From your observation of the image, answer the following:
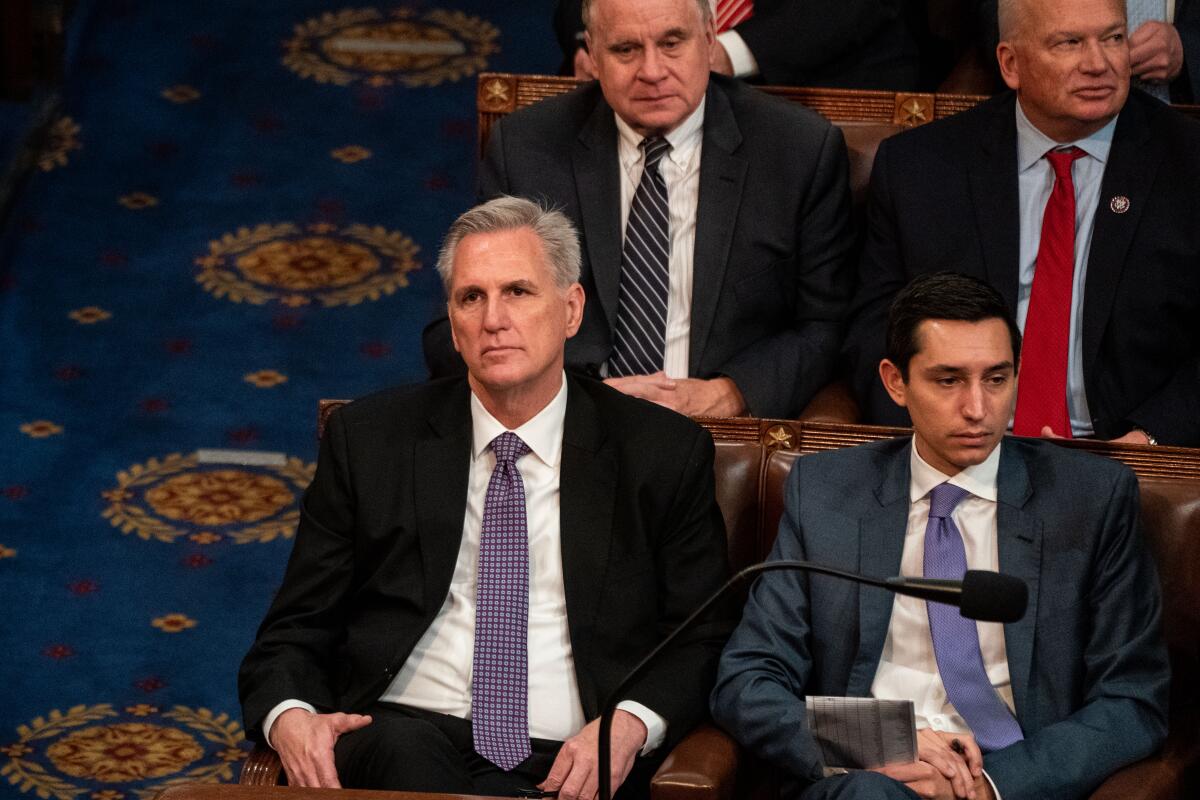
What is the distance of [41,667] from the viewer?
3.36 metres

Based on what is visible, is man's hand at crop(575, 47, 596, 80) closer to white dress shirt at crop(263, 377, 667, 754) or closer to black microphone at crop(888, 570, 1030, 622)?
white dress shirt at crop(263, 377, 667, 754)

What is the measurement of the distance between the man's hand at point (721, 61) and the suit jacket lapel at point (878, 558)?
4.65 ft

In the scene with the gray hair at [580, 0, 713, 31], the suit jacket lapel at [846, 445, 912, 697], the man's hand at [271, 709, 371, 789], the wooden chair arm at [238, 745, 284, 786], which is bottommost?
the wooden chair arm at [238, 745, 284, 786]

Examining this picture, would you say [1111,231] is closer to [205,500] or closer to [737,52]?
[737,52]

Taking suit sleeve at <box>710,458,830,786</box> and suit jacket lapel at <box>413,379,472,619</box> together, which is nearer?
suit sleeve at <box>710,458,830,786</box>

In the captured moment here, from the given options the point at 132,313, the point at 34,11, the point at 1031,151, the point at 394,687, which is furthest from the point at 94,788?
the point at 34,11

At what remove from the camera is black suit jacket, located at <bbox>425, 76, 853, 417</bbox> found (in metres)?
3.28

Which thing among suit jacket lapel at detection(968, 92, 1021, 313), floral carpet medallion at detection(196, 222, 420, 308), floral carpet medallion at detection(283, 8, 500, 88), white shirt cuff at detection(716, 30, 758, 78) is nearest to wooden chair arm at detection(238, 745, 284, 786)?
suit jacket lapel at detection(968, 92, 1021, 313)

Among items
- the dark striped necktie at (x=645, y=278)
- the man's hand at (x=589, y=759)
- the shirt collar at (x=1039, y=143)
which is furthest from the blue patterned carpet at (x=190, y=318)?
the shirt collar at (x=1039, y=143)

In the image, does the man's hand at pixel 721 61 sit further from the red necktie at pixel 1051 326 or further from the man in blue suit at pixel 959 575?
the man in blue suit at pixel 959 575

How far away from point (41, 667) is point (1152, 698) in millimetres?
2011

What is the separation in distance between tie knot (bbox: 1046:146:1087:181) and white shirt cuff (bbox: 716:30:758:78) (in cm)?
81

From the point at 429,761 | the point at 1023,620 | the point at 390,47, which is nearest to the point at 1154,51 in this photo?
the point at 1023,620

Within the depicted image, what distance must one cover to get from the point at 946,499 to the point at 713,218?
3.16ft
